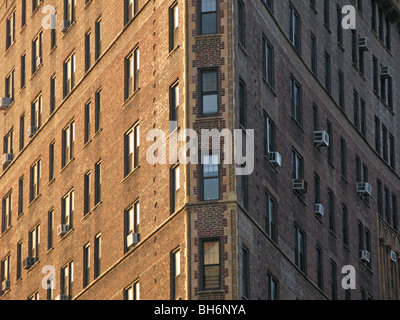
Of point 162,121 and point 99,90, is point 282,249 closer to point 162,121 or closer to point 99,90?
point 162,121

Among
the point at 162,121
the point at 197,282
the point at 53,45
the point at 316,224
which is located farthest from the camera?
the point at 53,45

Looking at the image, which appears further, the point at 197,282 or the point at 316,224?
the point at 316,224

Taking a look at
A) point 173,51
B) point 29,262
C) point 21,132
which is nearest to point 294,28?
point 173,51

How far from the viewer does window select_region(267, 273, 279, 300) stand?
69.7 metres

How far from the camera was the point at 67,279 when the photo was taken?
79.3m

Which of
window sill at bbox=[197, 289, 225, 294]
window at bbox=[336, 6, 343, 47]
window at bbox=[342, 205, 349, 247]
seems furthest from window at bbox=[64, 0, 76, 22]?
window sill at bbox=[197, 289, 225, 294]

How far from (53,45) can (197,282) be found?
970 inches

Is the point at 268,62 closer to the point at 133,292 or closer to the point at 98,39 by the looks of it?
the point at 98,39

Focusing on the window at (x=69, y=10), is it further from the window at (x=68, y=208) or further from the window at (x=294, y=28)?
the window at (x=294, y=28)

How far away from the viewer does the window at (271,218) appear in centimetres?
7069

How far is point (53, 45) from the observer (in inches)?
3398

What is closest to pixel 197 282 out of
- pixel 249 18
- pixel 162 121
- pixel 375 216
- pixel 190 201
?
pixel 190 201

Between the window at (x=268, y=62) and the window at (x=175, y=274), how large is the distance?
1015 cm

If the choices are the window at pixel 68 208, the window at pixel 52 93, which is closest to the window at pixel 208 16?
the window at pixel 68 208
